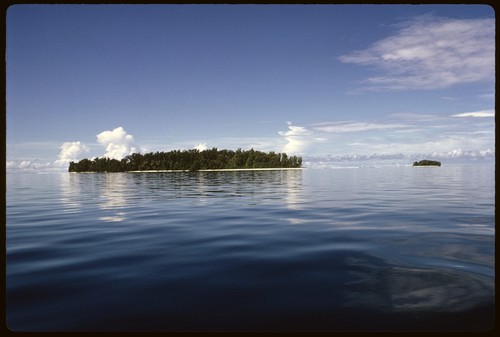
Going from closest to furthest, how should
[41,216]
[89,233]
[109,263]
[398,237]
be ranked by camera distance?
[109,263] < [398,237] < [89,233] < [41,216]

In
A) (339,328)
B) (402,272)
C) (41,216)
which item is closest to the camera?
(339,328)

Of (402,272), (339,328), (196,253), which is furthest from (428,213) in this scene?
(339,328)

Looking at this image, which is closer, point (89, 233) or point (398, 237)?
point (398, 237)

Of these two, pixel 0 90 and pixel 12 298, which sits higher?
pixel 0 90

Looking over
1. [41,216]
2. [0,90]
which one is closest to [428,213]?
[0,90]

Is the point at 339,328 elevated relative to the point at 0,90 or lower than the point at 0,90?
lower

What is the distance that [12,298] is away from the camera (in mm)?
7582

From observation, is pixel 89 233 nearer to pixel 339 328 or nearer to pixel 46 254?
pixel 46 254

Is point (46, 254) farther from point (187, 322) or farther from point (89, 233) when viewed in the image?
point (187, 322)

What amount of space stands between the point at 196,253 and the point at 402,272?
592cm

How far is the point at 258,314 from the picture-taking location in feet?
21.6

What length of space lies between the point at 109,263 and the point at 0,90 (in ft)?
19.7

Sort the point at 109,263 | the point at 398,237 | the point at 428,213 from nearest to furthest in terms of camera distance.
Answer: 1. the point at 109,263
2. the point at 398,237
3. the point at 428,213

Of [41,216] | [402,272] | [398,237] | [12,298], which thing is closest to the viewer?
[12,298]
